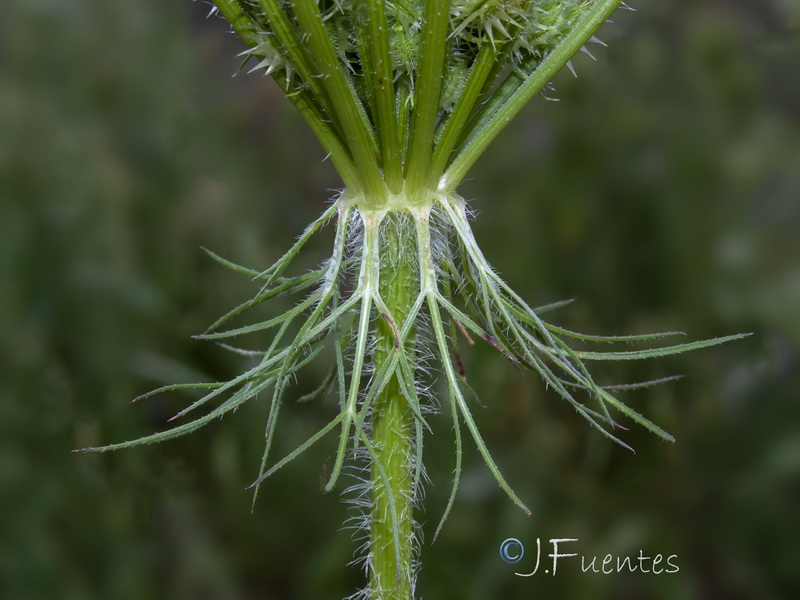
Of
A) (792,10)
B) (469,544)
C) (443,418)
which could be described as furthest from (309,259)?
(792,10)

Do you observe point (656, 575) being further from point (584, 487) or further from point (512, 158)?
point (512, 158)

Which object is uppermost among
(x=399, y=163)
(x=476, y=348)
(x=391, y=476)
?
(x=399, y=163)

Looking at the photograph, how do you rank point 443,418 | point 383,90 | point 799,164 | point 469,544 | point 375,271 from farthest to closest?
point 799,164, point 443,418, point 469,544, point 375,271, point 383,90

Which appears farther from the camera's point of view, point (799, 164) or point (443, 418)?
point (799, 164)

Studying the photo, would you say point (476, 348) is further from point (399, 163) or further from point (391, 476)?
point (399, 163)

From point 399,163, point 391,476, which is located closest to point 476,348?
point 391,476

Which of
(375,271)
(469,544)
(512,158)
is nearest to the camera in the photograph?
(375,271)

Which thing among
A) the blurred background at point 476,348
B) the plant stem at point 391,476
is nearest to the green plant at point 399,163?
the plant stem at point 391,476

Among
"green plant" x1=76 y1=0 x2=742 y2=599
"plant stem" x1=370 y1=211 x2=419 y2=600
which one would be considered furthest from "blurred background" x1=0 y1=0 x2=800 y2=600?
"green plant" x1=76 y1=0 x2=742 y2=599
